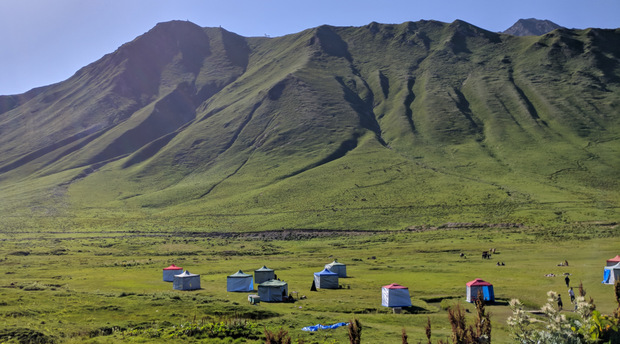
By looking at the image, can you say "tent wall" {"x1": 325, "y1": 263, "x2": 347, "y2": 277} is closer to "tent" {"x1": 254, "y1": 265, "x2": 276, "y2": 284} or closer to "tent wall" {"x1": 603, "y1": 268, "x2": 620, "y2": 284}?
"tent" {"x1": 254, "y1": 265, "x2": 276, "y2": 284}

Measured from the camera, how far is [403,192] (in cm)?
15512

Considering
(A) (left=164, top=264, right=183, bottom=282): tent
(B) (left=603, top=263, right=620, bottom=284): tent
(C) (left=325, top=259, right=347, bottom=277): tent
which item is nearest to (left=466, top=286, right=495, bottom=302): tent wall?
(B) (left=603, top=263, right=620, bottom=284): tent

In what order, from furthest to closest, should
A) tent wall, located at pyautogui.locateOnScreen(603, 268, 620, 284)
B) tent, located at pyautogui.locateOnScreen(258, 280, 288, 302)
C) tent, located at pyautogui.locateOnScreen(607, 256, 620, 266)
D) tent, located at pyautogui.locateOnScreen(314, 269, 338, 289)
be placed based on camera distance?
1. tent, located at pyautogui.locateOnScreen(314, 269, 338, 289)
2. tent, located at pyautogui.locateOnScreen(607, 256, 620, 266)
3. tent wall, located at pyautogui.locateOnScreen(603, 268, 620, 284)
4. tent, located at pyautogui.locateOnScreen(258, 280, 288, 302)

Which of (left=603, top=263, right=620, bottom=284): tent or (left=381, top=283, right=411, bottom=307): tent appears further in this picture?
(left=603, top=263, right=620, bottom=284): tent

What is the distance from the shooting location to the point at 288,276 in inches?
Result: 2507

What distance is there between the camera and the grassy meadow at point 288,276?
35.2m

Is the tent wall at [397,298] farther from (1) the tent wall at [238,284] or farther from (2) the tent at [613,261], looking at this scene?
(2) the tent at [613,261]

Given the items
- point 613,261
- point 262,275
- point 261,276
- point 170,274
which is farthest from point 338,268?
point 613,261

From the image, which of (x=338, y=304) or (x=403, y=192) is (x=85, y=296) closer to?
(x=338, y=304)

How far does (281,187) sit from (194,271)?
348ft

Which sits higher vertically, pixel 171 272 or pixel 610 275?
pixel 610 275

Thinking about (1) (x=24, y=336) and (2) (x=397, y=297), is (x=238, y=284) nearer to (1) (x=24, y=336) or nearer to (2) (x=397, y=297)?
(2) (x=397, y=297)

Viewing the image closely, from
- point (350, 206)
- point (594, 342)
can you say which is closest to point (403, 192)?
point (350, 206)

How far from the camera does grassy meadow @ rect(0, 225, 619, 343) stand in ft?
116
